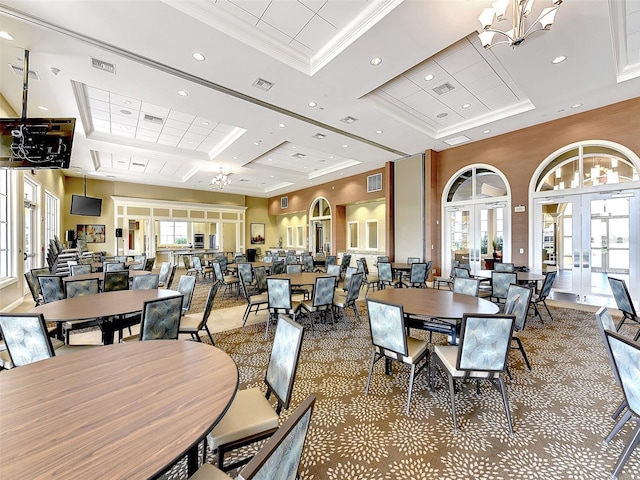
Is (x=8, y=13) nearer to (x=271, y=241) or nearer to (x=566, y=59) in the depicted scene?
(x=566, y=59)

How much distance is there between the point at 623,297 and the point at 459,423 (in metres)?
3.33

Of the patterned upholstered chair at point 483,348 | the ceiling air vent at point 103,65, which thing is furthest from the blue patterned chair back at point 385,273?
the ceiling air vent at point 103,65

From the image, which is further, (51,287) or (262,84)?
(262,84)

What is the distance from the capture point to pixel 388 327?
2432 millimetres

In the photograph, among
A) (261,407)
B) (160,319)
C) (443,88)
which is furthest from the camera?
(443,88)

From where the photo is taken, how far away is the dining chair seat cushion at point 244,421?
1.44 metres

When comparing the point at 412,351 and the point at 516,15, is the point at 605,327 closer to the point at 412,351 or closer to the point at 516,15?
the point at 412,351

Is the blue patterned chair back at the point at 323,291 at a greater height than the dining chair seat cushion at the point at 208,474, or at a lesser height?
greater

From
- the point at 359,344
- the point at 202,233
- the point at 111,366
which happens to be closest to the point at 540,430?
the point at 359,344

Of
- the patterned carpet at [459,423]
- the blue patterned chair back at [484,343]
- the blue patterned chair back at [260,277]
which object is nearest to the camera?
the patterned carpet at [459,423]

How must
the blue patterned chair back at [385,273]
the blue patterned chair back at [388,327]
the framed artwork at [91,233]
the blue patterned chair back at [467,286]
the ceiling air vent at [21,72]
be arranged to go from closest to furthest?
1. the blue patterned chair back at [388,327]
2. the blue patterned chair back at [467,286]
3. the ceiling air vent at [21,72]
4. the blue patterned chair back at [385,273]
5. the framed artwork at [91,233]

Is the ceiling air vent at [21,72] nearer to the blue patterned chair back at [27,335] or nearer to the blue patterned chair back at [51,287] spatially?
the blue patterned chair back at [51,287]

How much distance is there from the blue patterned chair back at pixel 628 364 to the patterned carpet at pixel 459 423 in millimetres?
524

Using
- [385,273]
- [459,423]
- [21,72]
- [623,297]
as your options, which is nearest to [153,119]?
[21,72]
